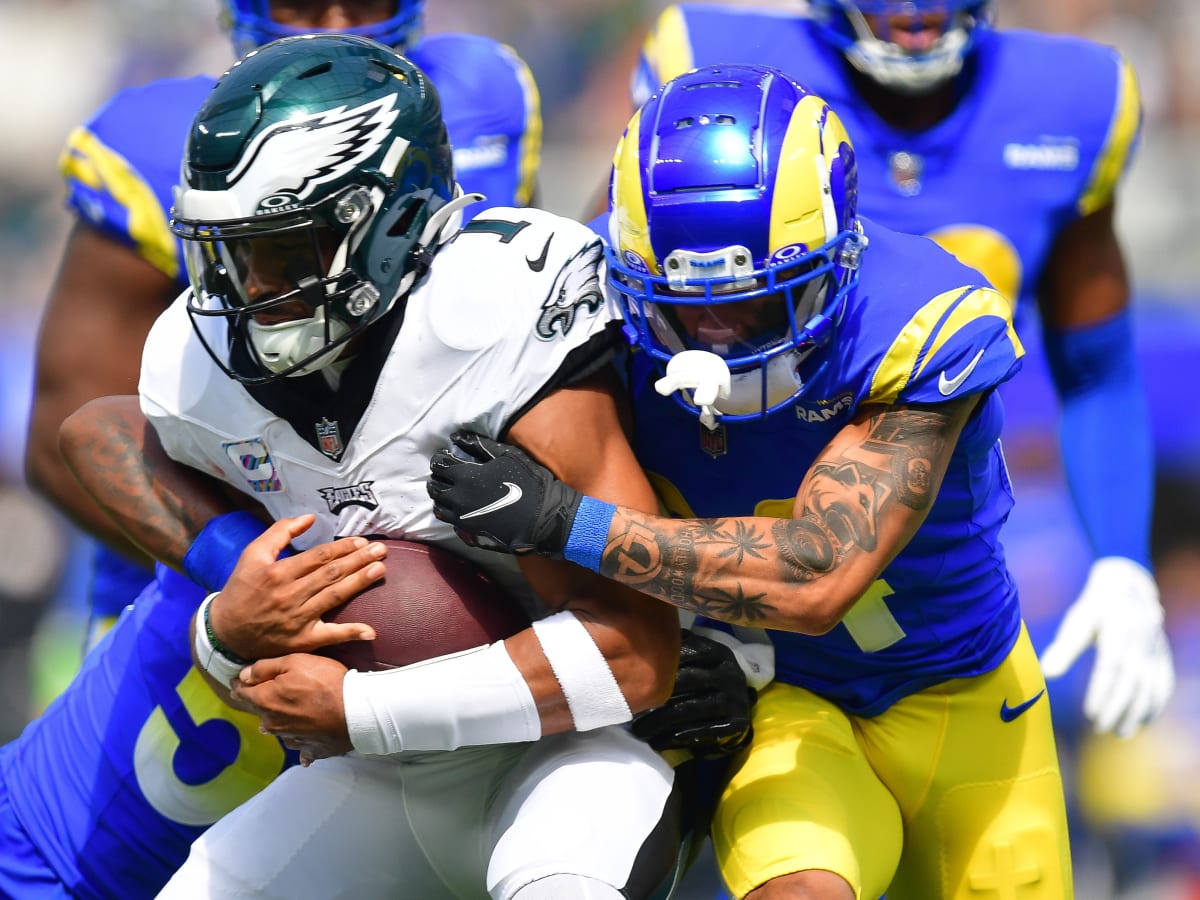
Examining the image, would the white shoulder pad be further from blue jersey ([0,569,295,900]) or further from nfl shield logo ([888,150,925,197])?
nfl shield logo ([888,150,925,197])

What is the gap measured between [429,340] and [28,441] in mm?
1620

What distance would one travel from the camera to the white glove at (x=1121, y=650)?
3746mm

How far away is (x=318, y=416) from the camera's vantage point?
254 cm

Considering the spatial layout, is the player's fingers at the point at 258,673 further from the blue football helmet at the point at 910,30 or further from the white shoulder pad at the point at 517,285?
the blue football helmet at the point at 910,30

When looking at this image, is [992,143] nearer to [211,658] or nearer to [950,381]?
[950,381]

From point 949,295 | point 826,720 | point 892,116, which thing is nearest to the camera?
point 949,295

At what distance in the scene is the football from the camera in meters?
2.47

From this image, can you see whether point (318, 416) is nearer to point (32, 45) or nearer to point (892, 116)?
point (892, 116)

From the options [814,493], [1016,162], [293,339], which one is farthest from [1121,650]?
[293,339]

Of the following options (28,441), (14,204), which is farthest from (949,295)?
(14,204)

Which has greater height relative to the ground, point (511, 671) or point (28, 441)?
point (511, 671)

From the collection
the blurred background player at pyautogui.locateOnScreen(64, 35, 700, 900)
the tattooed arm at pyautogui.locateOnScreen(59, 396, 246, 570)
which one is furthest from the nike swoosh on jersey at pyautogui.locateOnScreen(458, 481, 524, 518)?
the tattooed arm at pyautogui.locateOnScreen(59, 396, 246, 570)

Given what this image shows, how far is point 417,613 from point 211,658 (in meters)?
0.34

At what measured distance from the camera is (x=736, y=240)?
248 centimetres
